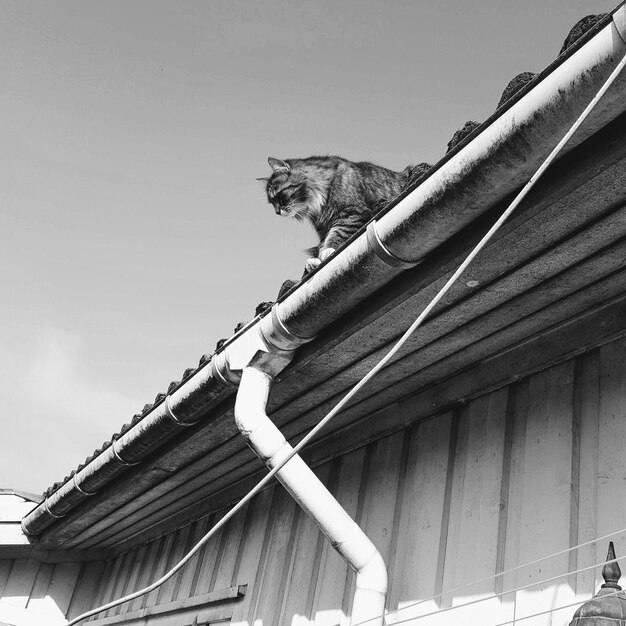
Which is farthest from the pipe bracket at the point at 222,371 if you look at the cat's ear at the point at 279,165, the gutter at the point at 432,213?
the cat's ear at the point at 279,165

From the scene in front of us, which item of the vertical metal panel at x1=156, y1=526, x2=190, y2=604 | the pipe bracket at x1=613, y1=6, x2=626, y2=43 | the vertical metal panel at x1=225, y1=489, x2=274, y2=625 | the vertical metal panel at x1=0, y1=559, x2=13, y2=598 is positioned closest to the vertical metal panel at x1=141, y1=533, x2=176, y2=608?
the vertical metal panel at x1=156, y1=526, x2=190, y2=604

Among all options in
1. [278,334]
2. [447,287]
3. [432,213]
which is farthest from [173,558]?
[447,287]

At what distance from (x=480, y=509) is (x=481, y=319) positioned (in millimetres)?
568

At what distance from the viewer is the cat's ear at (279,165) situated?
4312 mm

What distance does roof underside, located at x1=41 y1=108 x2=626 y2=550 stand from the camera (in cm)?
162

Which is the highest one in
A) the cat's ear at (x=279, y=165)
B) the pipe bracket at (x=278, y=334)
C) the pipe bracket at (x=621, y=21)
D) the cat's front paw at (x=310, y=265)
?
the cat's ear at (x=279, y=165)

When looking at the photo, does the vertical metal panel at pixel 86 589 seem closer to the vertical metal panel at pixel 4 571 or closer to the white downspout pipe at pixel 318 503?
the vertical metal panel at pixel 4 571

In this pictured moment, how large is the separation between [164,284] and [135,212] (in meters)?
0.90

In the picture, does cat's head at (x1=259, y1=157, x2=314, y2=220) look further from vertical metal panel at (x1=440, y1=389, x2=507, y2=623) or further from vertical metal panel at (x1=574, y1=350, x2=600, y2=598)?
vertical metal panel at (x1=574, y1=350, x2=600, y2=598)

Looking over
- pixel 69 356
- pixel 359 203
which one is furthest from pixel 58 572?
pixel 69 356

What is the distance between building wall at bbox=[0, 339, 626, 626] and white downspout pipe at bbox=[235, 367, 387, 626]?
0.47 ft

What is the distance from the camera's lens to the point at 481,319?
2.14m

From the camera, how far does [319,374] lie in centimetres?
253

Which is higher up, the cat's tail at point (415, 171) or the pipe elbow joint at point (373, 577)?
the cat's tail at point (415, 171)
